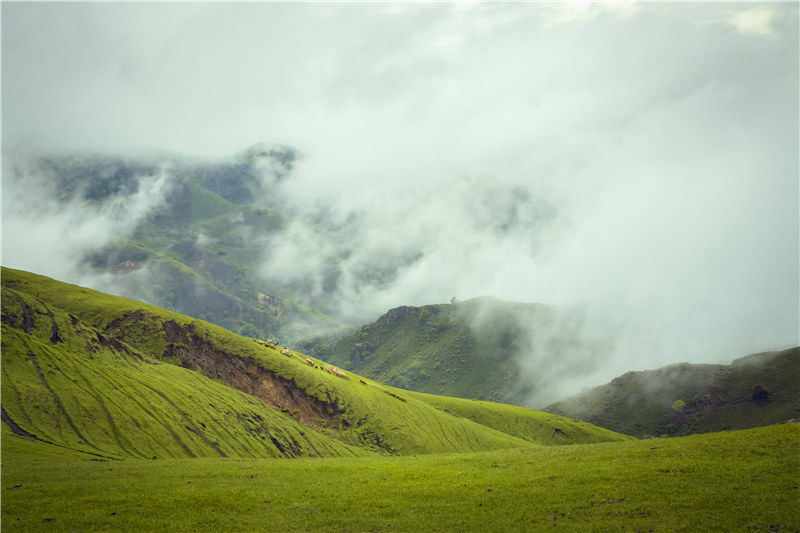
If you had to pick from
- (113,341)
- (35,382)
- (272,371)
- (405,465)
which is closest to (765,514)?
(405,465)

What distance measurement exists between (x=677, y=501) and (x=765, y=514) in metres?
4.79

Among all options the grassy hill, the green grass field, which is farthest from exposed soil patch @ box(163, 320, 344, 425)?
the green grass field

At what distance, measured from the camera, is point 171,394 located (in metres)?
85.9

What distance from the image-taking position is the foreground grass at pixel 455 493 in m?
29.5

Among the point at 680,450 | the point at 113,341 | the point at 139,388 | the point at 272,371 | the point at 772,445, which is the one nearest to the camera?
the point at 772,445

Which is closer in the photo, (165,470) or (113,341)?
(165,470)

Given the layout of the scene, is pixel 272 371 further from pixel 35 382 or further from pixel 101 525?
pixel 101 525

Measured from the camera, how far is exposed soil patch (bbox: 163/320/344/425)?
115 meters

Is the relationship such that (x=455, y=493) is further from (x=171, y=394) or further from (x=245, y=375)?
(x=245, y=375)

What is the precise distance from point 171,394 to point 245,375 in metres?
36.4

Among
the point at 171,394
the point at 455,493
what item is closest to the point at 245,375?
the point at 171,394

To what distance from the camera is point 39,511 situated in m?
30.9

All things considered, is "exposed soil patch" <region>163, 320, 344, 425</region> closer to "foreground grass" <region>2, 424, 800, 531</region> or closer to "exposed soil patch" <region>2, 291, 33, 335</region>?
"exposed soil patch" <region>2, 291, 33, 335</region>

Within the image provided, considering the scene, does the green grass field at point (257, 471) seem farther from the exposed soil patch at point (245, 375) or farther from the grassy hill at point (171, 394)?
the exposed soil patch at point (245, 375)
